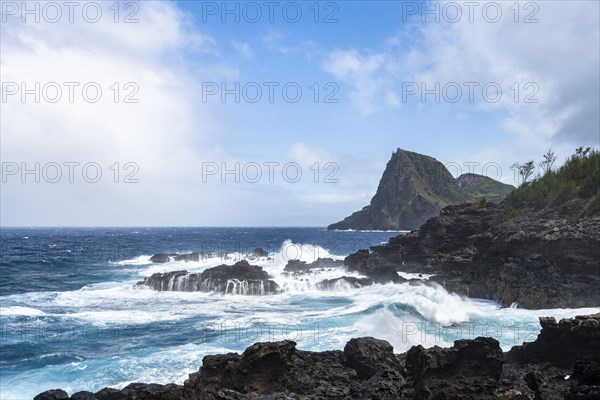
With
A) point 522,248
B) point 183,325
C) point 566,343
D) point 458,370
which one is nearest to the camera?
point 458,370

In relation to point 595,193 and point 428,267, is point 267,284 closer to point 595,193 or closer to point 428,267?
point 428,267

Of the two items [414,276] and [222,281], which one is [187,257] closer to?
[222,281]

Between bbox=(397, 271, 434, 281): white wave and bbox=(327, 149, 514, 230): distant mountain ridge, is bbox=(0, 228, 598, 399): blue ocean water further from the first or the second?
bbox=(327, 149, 514, 230): distant mountain ridge

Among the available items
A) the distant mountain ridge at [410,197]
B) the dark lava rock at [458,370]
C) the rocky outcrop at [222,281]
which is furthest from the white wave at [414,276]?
the distant mountain ridge at [410,197]

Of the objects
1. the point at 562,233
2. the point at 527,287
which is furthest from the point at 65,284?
the point at 562,233

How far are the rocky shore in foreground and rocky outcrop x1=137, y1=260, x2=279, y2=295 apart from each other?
82.7 ft

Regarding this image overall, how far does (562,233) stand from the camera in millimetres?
30188

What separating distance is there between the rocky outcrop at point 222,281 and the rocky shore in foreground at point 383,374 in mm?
25205

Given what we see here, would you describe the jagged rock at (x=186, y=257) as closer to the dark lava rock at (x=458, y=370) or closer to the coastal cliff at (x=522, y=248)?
the coastal cliff at (x=522, y=248)

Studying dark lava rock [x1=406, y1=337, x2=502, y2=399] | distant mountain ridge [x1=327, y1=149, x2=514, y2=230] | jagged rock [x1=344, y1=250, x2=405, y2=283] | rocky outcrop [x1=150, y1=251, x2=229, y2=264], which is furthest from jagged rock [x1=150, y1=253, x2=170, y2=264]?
distant mountain ridge [x1=327, y1=149, x2=514, y2=230]

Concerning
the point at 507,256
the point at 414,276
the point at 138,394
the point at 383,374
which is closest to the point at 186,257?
the point at 414,276

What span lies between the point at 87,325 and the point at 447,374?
2108 cm

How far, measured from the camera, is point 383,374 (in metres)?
8.98

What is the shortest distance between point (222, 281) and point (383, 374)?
29761mm
